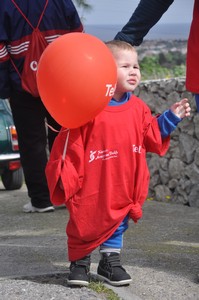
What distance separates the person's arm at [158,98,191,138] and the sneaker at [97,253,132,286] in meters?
0.68

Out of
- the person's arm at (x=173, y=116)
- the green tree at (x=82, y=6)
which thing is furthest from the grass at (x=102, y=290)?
the green tree at (x=82, y=6)

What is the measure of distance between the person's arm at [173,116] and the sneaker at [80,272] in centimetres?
76

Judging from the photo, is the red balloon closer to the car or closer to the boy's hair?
the boy's hair

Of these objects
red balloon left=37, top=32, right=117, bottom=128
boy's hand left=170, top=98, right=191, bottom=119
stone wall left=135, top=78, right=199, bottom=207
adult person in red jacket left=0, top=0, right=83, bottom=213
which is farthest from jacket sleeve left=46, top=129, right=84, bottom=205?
stone wall left=135, top=78, right=199, bottom=207

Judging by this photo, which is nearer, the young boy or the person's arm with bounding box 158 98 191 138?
the young boy

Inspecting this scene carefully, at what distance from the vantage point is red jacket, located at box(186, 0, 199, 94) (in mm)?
4492

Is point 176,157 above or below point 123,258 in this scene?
below

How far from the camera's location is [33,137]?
677 centimetres

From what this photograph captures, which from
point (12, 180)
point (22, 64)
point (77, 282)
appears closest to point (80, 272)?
point (77, 282)

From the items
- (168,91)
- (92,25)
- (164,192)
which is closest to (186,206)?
(164,192)

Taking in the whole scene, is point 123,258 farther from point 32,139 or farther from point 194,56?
point 32,139

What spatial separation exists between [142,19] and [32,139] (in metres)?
2.26

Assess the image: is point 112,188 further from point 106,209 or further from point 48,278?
point 48,278

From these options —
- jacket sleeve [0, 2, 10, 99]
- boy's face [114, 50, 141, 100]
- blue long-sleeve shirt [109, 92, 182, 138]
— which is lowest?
jacket sleeve [0, 2, 10, 99]
